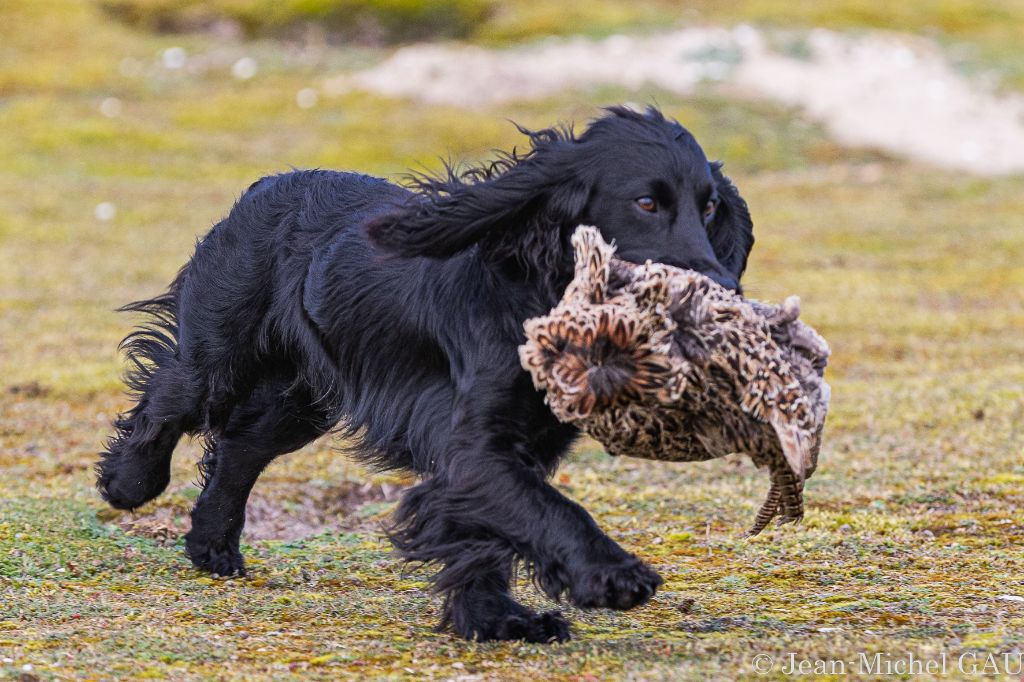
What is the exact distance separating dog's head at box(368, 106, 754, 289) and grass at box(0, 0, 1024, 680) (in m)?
1.51

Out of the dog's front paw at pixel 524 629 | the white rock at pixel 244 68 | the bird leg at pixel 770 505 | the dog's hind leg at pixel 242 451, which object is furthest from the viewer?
the white rock at pixel 244 68

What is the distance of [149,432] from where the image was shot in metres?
6.91

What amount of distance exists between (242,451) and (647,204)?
2795mm

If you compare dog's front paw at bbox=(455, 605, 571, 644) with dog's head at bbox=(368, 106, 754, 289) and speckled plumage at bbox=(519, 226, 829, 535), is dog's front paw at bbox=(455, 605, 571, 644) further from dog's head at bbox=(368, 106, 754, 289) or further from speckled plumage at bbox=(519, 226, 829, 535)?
dog's head at bbox=(368, 106, 754, 289)

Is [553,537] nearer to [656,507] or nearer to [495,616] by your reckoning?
[495,616]

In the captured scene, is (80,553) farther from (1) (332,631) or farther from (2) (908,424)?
(2) (908,424)

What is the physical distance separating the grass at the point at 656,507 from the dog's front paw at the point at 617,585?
23 centimetres

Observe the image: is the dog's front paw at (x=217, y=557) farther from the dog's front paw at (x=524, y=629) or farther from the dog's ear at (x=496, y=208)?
the dog's ear at (x=496, y=208)

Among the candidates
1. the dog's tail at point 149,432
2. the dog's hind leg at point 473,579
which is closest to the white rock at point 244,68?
the dog's tail at point 149,432

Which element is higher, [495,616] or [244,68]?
[244,68]

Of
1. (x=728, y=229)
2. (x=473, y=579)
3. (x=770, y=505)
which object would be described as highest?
(x=728, y=229)

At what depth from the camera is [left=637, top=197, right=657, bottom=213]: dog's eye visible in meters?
5.21

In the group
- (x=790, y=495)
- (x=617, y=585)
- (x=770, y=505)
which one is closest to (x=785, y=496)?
(x=790, y=495)

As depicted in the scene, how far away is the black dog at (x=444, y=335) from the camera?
5.14m
